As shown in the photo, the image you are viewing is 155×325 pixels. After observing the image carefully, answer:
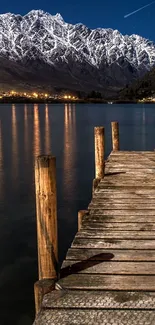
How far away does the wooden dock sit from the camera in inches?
181

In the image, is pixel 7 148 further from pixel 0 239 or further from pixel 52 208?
pixel 52 208

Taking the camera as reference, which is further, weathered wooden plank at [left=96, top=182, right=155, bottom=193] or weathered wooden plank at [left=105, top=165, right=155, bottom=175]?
weathered wooden plank at [left=105, top=165, right=155, bottom=175]

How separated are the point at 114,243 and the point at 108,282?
4.97 feet

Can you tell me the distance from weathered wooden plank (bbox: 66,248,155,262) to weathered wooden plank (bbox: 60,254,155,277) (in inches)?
5.9

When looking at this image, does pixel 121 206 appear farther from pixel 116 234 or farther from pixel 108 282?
pixel 108 282

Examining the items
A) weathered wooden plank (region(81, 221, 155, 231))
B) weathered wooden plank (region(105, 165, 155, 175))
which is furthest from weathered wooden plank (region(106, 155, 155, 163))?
weathered wooden plank (region(81, 221, 155, 231))

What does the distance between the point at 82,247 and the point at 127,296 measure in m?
1.75

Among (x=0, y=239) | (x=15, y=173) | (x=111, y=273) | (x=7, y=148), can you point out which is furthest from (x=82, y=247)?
(x=7, y=148)

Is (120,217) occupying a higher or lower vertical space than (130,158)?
lower

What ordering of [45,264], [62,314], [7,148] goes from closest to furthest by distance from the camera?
[62,314] → [45,264] → [7,148]

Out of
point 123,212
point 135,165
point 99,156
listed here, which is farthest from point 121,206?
point 135,165

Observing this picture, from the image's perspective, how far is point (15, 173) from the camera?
28.5 meters

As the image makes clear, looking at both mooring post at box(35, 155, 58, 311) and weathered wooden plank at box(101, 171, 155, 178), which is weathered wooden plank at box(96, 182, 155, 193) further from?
mooring post at box(35, 155, 58, 311)

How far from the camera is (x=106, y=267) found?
576cm
